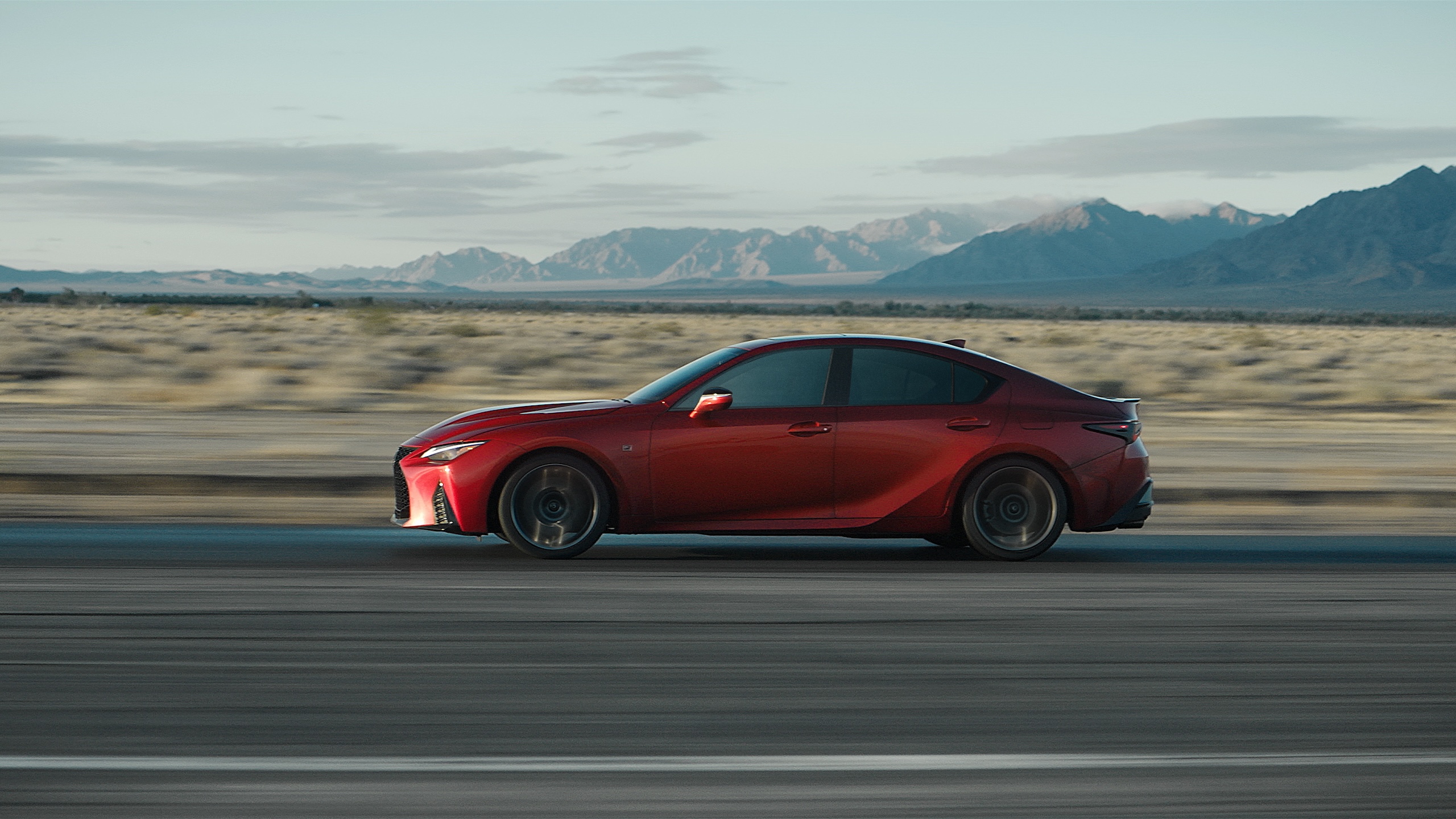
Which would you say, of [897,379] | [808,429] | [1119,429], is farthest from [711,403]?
[1119,429]

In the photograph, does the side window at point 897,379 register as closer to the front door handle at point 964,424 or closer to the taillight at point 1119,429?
the front door handle at point 964,424

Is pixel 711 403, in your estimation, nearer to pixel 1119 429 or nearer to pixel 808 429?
pixel 808 429

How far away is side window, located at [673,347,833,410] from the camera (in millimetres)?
9281

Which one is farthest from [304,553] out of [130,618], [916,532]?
[916,532]

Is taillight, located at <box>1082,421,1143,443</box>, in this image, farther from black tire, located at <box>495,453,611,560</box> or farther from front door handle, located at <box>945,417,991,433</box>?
black tire, located at <box>495,453,611,560</box>

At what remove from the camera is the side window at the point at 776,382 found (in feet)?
30.5

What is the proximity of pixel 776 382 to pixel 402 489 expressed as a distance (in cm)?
248

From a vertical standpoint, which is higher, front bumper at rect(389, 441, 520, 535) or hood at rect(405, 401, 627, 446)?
hood at rect(405, 401, 627, 446)

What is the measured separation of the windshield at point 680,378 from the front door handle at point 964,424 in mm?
1401

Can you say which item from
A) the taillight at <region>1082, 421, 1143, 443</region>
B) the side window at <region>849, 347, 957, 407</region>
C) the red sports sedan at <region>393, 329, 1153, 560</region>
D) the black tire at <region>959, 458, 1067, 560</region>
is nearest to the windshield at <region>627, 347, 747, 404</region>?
the red sports sedan at <region>393, 329, 1153, 560</region>

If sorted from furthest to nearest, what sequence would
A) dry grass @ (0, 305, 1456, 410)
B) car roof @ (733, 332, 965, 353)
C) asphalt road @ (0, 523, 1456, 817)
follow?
dry grass @ (0, 305, 1456, 410), car roof @ (733, 332, 965, 353), asphalt road @ (0, 523, 1456, 817)

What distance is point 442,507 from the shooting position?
9.10 metres

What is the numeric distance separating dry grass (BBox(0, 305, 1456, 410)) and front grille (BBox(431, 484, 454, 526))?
14.3 metres

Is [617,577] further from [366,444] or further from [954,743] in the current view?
[366,444]
